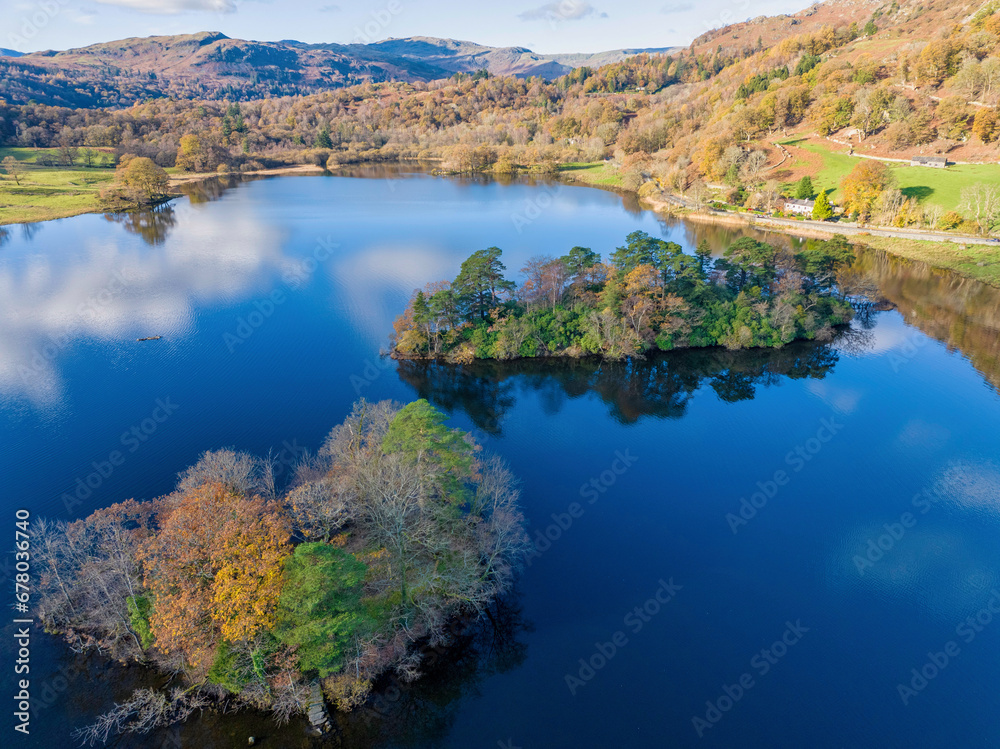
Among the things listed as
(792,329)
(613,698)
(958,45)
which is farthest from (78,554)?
(958,45)

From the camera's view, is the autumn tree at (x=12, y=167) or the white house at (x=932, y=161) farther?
the autumn tree at (x=12, y=167)

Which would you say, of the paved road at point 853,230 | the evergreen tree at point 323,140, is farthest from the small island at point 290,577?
the evergreen tree at point 323,140

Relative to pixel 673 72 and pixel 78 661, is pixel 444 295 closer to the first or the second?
pixel 78 661

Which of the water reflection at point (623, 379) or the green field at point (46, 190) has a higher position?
the green field at point (46, 190)

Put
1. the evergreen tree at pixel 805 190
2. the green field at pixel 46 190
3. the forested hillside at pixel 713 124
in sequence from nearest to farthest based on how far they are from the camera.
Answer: the green field at pixel 46 190 → the evergreen tree at pixel 805 190 → the forested hillside at pixel 713 124

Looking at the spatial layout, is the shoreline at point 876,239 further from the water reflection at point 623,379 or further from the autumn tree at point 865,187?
the water reflection at point 623,379

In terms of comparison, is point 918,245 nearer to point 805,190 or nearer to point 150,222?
point 805,190

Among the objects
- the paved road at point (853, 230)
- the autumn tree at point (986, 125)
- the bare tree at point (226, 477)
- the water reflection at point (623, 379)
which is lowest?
the water reflection at point (623, 379)
